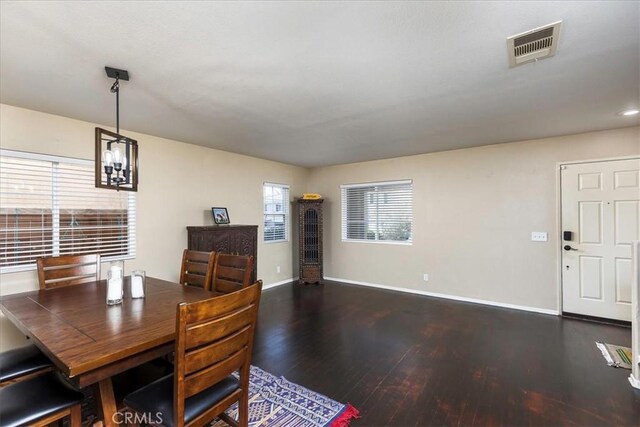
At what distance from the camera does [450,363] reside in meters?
2.70

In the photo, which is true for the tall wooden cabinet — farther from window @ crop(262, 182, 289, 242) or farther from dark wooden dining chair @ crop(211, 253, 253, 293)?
dark wooden dining chair @ crop(211, 253, 253, 293)

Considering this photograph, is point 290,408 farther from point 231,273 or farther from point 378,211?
point 378,211

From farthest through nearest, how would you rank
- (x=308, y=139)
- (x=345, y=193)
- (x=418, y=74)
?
(x=345, y=193) → (x=308, y=139) → (x=418, y=74)

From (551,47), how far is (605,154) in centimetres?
287

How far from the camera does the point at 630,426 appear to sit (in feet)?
6.18

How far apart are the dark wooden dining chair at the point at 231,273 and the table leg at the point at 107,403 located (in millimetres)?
998

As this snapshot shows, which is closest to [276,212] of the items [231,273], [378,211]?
[378,211]

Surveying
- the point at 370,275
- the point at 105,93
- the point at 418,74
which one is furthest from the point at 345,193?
the point at 105,93

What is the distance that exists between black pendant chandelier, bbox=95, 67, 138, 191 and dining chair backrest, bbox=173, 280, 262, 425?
4.70 feet

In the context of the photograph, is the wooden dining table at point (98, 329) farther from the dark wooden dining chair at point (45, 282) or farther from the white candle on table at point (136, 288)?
the dark wooden dining chair at point (45, 282)

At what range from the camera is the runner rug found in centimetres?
266

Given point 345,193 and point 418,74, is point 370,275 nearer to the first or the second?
point 345,193

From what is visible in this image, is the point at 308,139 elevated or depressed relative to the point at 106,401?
elevated

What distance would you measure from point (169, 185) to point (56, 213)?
4.05 feet
